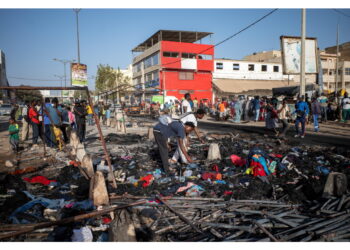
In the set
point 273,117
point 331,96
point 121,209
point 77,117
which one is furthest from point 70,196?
point 331,96

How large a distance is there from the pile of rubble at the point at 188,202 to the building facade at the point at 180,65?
32.4 meters

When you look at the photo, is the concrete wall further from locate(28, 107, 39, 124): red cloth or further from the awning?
locate(28, 107, 39, 124): red cloth

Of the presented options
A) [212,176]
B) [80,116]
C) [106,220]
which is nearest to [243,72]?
[80,116]

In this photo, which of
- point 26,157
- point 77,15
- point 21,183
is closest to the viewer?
point 21,183

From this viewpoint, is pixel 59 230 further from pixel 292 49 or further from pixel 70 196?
pixel 292 49

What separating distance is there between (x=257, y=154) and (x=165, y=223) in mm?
3225

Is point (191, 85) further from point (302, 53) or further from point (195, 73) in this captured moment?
point (302, 53)

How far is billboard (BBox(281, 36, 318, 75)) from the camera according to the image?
16.5 m

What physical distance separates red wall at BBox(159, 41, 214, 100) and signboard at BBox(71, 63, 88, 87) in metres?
16.0

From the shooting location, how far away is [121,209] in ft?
13.8

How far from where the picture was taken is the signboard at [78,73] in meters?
22.9

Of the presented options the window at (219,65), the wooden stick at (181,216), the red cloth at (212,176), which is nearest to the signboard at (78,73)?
the red cloth at (212,176)

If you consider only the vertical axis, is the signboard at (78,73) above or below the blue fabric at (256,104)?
above

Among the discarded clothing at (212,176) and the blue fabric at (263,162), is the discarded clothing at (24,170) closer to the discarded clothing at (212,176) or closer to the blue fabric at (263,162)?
the discarded clothing at (212,176)
